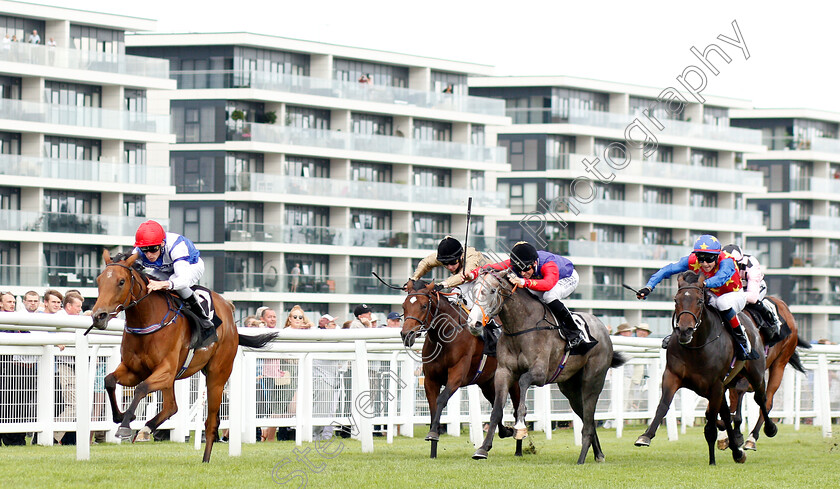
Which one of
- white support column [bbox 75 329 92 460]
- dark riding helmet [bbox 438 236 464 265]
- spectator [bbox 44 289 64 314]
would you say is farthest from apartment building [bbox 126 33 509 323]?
white support column [bbox 75 329 92 460]

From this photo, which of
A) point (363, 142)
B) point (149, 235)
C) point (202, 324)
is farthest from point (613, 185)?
point (149, 235)

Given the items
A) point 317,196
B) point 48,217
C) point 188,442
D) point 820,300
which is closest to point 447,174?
point 317,196

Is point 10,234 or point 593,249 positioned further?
point 593,249

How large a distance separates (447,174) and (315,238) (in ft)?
27.2

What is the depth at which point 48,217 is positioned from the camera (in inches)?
1738

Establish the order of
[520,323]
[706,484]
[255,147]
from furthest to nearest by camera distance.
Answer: [255,147] < [520,323] < [706,484]

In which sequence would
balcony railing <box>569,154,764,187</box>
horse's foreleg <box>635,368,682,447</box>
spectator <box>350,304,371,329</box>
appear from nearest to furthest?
1. horse's foreleg <box>635,368,682,447</box>
2. spectator <box>350,304,371,329</box>
3. balcony railing <box>569,154,764,187</box>

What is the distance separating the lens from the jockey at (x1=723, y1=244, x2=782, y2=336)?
43.6 ft

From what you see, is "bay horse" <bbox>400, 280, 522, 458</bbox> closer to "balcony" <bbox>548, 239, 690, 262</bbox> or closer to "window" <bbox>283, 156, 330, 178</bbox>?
"window" <bbox>283, 156, 330, 178</bbox>

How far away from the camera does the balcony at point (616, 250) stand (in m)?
59.9

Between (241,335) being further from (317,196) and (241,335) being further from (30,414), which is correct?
Answer: (317,196)

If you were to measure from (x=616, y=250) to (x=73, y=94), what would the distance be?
27124mm

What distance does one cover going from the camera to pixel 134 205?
153 ft

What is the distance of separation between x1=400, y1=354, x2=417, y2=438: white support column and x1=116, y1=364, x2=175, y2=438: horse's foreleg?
548 cm
